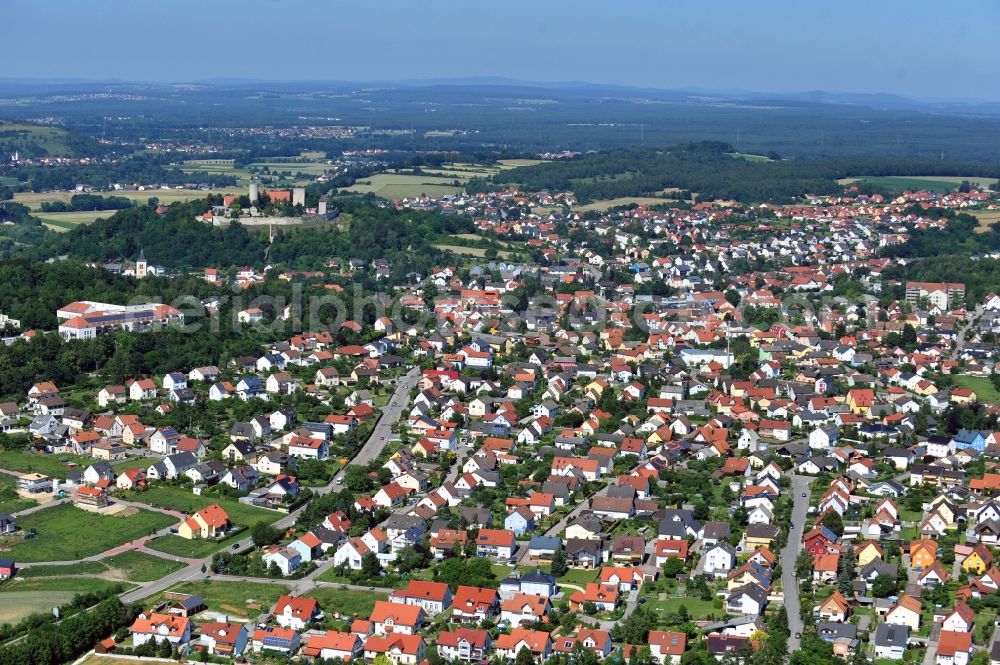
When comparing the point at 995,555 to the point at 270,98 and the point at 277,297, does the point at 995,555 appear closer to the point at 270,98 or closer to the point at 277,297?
the point at 277,297

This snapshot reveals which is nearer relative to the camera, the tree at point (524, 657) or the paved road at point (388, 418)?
the tree at point (524, 657)

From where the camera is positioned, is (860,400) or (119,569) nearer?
(119,569)

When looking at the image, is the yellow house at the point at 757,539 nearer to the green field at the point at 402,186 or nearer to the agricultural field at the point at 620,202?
the agricultural field at the point at 620,202

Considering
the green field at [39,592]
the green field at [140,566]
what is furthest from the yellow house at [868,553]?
the green field at [39,592]

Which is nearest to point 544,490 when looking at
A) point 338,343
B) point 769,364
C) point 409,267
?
point 769,364

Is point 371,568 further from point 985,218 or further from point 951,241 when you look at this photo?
point 985,218

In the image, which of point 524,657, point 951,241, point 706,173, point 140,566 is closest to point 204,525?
point 140,566

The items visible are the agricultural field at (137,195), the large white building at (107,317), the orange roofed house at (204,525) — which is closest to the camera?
the orange roofed house at (204,525)

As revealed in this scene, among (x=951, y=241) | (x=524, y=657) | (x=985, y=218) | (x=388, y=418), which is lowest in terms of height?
(x=388, y=418)
